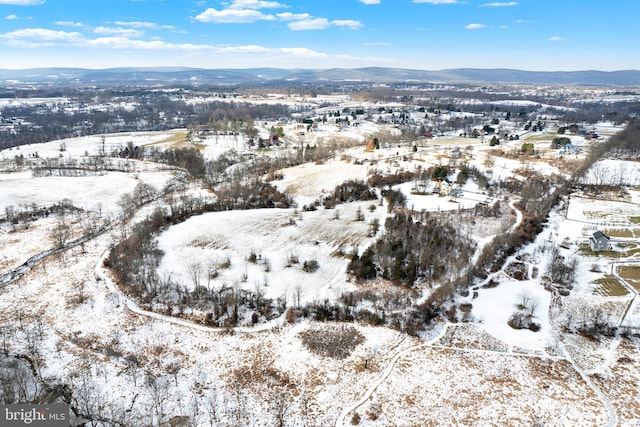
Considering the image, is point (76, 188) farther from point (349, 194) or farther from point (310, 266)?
point (310, 266)

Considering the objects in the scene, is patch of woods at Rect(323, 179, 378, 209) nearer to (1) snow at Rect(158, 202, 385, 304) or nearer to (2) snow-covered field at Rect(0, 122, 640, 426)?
(1) snow at Rect(158, 202, 385, 304)

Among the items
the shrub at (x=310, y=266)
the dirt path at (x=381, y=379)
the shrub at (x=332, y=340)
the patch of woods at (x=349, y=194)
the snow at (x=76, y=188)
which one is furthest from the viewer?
the snow at (x=76, y=188)

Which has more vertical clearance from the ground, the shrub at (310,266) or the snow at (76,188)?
the snow at (76,188)

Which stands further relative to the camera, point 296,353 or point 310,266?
point 310,266

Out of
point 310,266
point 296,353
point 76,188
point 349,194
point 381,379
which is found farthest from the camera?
point 76,188

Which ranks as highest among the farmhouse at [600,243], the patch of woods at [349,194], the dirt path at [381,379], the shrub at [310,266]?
the patch of woods at [349,194]

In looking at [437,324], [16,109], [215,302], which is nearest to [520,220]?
[437,324]

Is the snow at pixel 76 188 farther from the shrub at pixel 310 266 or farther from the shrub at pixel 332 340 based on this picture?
the shrub at pixel 332 340

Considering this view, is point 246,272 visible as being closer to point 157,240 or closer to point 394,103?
point 157,240

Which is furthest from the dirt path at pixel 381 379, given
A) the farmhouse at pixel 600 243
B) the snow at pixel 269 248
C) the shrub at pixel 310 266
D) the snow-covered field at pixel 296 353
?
the farmhouse at pixel 600 243

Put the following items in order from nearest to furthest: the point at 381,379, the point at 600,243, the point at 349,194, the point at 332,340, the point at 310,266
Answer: the point at 381,379, the point at 332,340, the point at 310,266, the point at 600,243, the point at 349,194

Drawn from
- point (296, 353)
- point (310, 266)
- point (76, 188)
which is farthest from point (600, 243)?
point (76, 188)
